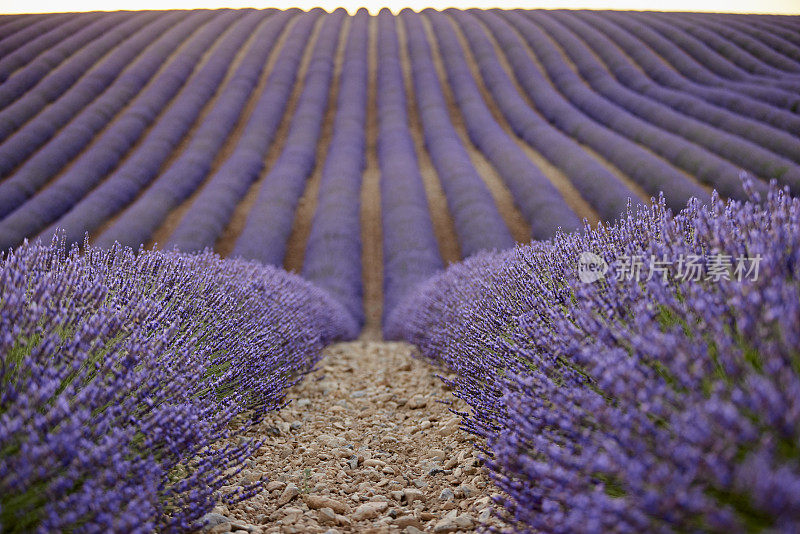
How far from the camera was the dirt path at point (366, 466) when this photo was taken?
188 centimetres

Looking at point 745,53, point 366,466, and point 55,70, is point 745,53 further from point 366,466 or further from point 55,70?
point 55,70

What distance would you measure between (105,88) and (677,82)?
17.0 metres

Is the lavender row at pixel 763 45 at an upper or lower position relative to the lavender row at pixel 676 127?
upper

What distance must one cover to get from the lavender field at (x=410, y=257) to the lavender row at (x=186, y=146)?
106 mm

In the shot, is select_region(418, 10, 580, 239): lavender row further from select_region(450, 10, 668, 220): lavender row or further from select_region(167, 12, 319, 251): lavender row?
select_region(167, 12, 319, 251): lavender row

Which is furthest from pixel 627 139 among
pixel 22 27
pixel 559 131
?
pixel 22 27

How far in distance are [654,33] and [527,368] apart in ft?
67.4

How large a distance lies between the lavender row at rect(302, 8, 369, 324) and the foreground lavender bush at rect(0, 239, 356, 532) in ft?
18.3

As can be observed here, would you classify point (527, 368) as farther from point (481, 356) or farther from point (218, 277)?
point (218, 277)

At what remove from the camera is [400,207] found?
34.5ft

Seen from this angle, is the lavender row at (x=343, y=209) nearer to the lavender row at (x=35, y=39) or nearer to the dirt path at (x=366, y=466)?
the dirt path at (x=366, y=466)

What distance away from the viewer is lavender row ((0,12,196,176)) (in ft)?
37.8

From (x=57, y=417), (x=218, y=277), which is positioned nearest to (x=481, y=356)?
(x=57, y=417)

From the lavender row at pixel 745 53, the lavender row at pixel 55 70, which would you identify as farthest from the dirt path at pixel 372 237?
the lavender row at pixel 745 53
